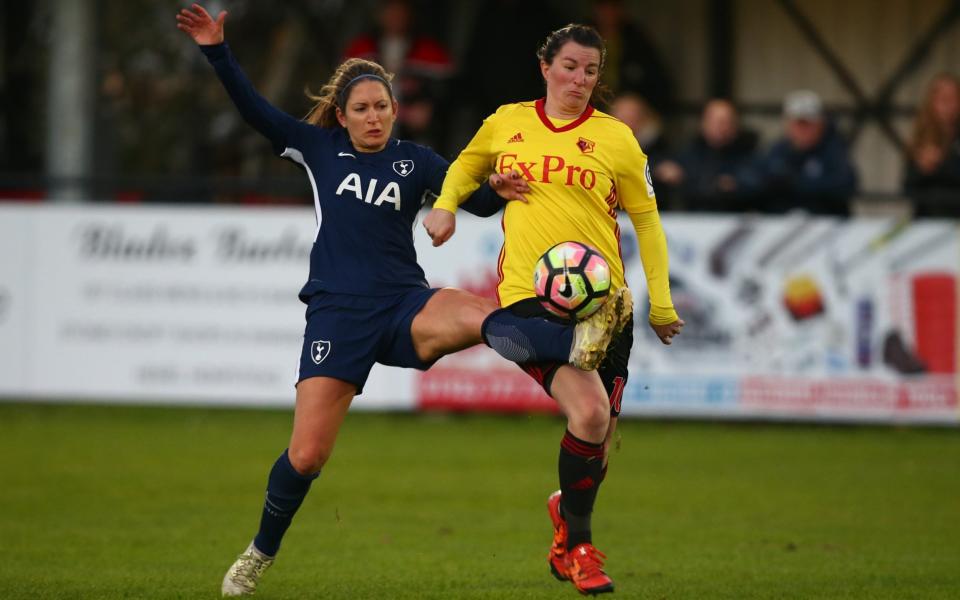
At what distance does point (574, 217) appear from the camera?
262 inches

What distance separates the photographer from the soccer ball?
6.30m

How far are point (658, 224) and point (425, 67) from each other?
8883mm

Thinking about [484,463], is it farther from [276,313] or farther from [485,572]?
[485,572]

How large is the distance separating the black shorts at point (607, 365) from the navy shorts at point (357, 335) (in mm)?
507

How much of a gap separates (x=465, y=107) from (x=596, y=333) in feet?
33.1

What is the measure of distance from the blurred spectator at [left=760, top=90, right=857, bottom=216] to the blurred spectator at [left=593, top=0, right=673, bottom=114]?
83.1 inches

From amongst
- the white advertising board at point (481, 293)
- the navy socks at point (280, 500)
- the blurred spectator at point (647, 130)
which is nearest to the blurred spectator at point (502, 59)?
the blurred spectator at point (647, 130)

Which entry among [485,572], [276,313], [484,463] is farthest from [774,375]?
[485,572]

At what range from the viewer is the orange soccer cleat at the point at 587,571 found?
249 inches

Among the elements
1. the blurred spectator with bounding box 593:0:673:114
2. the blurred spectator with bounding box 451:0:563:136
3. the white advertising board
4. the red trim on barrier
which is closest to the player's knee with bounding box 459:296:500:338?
the white advertising board

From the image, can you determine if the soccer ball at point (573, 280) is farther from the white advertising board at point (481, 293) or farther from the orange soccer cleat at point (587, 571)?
the white advertising board at point (481, 293)

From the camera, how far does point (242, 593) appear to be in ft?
22.4

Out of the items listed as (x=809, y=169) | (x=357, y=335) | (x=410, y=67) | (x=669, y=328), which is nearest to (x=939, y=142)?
(x=809, y=169)

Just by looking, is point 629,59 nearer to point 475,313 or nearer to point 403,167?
point 403,167
